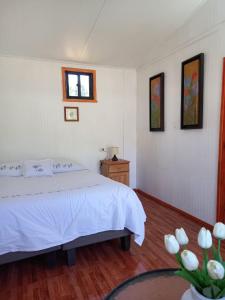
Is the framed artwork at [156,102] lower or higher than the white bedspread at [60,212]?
higher

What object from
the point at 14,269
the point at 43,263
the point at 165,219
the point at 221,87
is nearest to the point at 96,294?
the point at 43,263

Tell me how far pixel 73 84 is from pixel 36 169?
1719mm

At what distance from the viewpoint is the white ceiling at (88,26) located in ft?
8.47

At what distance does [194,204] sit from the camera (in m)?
3.00

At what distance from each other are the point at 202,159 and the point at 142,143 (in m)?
1.55

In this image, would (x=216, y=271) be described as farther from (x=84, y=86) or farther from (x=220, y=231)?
(x=84, y=86)

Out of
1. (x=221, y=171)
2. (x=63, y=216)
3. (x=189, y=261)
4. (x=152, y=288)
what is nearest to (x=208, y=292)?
(x=189, y=261)

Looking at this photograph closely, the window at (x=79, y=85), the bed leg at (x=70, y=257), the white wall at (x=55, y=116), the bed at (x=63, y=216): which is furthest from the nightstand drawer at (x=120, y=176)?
the bed leg at (x=70, y=257)

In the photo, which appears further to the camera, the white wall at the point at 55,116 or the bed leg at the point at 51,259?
the white wall at the point at 55,116

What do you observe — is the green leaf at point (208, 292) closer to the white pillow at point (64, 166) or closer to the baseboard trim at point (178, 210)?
the baseboard trim at point (178, 210)

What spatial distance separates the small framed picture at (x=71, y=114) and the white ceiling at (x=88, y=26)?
0.83 meters

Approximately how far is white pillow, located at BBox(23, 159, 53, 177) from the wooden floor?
1.14 meters

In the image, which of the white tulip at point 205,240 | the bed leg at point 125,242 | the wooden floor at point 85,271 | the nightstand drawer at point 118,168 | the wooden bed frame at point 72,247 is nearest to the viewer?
the white tulip at point 205,240

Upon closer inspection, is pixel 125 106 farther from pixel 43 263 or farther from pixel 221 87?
pixel 43 263
